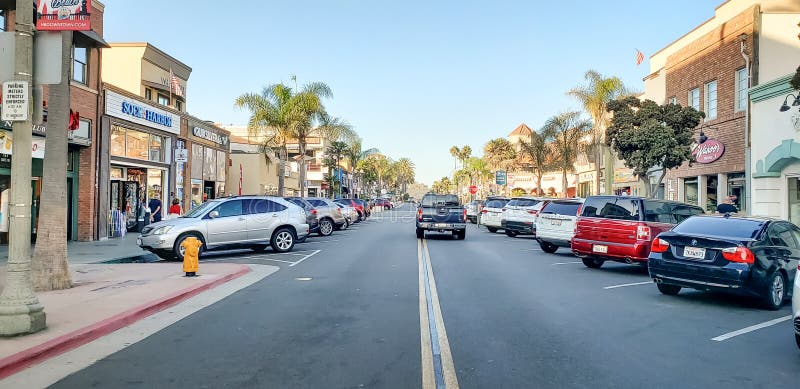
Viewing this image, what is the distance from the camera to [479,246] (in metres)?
20.5

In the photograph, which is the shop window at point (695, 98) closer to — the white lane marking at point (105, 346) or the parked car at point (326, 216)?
the parked car at point (326, 216)

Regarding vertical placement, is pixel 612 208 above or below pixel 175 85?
below

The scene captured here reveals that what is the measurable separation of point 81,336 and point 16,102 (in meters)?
2.73

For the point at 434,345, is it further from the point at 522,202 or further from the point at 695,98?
the point at 695,98

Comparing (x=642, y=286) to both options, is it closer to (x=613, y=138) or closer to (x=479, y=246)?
(x=479, y=246)

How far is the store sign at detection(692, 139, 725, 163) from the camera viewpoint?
946 inches

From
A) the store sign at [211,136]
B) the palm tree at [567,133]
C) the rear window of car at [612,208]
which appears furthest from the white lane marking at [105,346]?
the palm tree at [567,133]

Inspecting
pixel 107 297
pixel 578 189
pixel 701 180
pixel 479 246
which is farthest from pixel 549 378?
pixel 578 189

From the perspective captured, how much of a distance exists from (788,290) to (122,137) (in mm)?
22743

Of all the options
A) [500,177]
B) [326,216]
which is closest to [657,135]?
[326,216]

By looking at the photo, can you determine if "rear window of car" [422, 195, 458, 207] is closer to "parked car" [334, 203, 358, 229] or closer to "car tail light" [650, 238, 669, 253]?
"parked car" [334, 203, 358, 229]

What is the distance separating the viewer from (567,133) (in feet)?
134

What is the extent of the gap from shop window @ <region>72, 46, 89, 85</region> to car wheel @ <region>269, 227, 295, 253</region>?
9.03 meters

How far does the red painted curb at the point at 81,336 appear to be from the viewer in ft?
18.7
